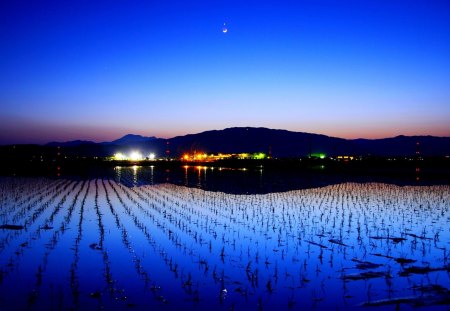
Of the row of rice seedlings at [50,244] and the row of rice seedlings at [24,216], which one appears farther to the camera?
the row of rice seedlings at [24,216]

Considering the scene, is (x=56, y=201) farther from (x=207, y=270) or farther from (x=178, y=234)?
(x=207, y=270)

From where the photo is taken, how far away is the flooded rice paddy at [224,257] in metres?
7.95

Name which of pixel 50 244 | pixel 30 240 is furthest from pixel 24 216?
pixel 50 244

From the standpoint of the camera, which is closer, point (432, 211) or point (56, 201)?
point (432, 211)

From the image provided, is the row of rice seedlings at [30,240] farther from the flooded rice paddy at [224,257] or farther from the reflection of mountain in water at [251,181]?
the reflection of mountain in water at [251,181]

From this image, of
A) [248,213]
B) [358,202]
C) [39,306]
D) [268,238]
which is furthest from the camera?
[358,202]

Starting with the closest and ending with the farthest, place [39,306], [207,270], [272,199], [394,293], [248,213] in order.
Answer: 1. [39,306]
2. [394,293]
3. [207,270]
4. [248,213]
5. [272,199]

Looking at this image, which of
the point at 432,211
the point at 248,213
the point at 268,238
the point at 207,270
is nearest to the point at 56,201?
the point at 248,213

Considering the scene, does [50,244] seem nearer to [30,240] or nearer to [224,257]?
[30,240]

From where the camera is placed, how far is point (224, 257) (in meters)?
11.0

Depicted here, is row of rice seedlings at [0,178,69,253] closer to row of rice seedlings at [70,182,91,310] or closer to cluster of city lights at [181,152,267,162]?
row of rice seedlings at [70,182,91,310]

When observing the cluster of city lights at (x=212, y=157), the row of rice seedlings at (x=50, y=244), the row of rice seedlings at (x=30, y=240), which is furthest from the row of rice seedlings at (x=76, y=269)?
the cluster of city lights at (x=212, y=157)

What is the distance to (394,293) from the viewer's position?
808 centimetres

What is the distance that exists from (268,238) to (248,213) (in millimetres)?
5060
